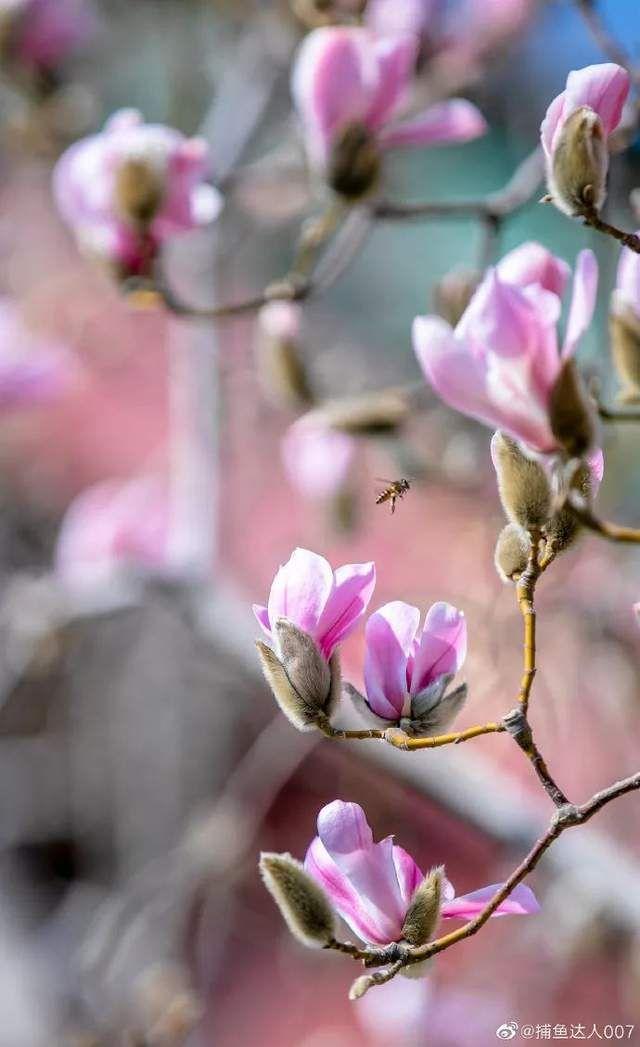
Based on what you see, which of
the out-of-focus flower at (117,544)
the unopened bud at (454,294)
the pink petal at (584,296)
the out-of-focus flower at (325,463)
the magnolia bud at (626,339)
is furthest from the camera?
Result: the out-of-focus flower at (117,544)

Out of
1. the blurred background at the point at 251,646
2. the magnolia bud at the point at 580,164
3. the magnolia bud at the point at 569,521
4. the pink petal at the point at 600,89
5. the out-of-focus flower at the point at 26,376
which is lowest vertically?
the blurred background at the point at 251,646

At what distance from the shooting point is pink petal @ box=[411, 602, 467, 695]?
1.07ft

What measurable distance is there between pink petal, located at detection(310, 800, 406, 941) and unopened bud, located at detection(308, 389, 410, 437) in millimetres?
339

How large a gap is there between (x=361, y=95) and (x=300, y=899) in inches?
16.1

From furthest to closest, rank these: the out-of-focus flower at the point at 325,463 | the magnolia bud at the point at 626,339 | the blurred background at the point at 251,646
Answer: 1. the out-of-focus flower at the point at 325,463
2. the blurred background at the point at 251,646
3. the magnolia bud at the point at 626,339

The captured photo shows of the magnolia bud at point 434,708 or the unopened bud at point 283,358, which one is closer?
the magnolia bud at point 434,708

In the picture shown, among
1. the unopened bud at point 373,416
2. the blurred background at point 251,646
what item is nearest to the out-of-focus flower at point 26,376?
the blurred background at point 251,646

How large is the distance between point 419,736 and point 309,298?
14.5 inches

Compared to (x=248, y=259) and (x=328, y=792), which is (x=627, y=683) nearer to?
(x=328, y=792)

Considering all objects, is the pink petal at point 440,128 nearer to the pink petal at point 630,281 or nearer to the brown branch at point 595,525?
the pink petal at point 630,281

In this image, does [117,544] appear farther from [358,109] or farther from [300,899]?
[300,899]

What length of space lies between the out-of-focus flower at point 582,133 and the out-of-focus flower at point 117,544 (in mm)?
712

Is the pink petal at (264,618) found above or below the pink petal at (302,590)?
below

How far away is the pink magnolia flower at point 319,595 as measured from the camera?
32 cm
